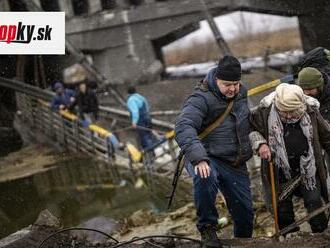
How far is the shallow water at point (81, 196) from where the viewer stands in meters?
9.23

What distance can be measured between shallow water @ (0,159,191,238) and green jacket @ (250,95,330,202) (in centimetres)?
412

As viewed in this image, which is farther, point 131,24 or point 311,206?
point 131,24

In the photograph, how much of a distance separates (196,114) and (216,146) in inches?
15.5

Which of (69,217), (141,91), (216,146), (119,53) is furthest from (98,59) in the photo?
(216,146)

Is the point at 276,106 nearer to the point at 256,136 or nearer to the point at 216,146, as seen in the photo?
the point at 256,136

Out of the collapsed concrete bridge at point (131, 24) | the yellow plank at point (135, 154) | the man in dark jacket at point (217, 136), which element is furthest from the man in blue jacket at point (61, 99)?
the man in dark jacket at point (217, 136)

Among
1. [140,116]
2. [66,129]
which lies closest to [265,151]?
[140,116]

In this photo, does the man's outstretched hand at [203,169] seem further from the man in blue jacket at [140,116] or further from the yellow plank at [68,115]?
the yellow plank at [68,115]

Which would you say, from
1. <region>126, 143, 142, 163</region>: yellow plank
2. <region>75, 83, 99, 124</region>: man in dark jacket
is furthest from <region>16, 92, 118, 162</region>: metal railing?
<region>126, 143, 142, 163</region>: yellow plank

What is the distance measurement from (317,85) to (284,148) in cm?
78

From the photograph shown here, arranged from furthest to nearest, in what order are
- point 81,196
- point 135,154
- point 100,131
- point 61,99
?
point 61,99 < point 100,131 < point 135,154 < point 81,196

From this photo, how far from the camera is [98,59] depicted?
73.1 feet

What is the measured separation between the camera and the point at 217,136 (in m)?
4.86

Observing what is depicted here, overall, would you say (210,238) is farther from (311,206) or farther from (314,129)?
(314,129)
